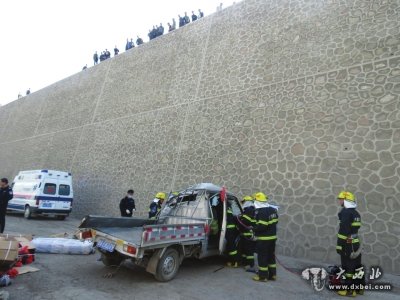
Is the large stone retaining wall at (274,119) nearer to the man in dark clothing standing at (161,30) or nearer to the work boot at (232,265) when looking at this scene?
the man in dark clothing standing at (161,30)

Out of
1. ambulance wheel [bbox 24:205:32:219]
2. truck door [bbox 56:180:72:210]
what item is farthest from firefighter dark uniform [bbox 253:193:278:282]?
ambulance wheel [bbox 24:205:32:219]

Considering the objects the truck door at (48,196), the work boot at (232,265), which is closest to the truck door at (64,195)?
the truck door at (48,196)

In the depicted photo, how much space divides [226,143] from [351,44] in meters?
5.36

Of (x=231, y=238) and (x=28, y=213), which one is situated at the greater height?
(x=231, y=238)

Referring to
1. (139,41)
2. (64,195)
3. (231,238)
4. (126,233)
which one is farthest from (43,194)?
(231,238)

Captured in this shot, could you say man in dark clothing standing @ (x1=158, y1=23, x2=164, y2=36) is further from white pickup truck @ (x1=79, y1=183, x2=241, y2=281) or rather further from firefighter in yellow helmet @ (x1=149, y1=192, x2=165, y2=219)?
white pickup truck @ (x1=79, y1=183, x2=241, y2=281)

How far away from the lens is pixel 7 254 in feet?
16.2

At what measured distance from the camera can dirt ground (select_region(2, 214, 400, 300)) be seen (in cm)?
501

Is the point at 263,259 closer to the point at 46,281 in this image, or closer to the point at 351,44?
the point at 46,281

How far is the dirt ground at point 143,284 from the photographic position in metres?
5.01

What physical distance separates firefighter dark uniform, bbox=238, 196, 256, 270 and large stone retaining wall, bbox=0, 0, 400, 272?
7.88 feet

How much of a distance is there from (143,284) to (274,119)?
7.33m

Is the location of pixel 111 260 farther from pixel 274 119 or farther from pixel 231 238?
pixel 274 119

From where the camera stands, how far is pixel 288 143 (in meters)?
10.3
